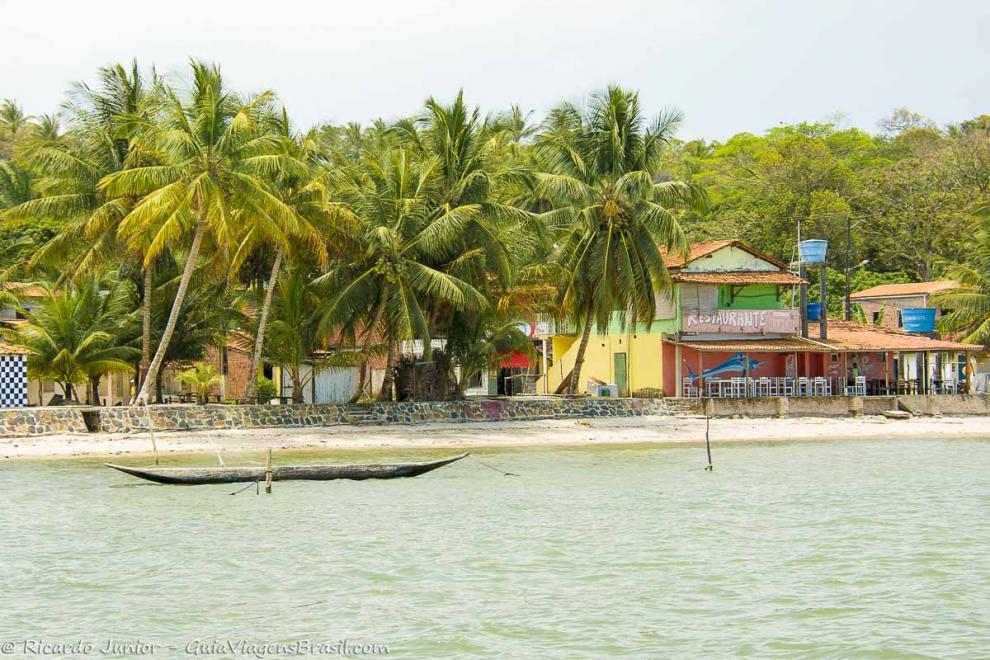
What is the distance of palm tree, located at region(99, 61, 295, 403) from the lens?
31.2 meters

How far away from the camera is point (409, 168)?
3650cm

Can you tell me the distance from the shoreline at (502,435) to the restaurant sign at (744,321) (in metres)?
3.80

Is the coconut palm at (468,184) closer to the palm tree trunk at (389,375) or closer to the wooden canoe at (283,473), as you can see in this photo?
the palm tree trunk at (389,375)

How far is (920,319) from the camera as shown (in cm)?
4519

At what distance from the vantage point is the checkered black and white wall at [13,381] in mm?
33969

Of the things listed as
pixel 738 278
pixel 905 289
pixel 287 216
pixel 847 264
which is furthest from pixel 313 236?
pixel 905 289

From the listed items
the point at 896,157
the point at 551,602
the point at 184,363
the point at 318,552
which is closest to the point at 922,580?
the point at 551,602

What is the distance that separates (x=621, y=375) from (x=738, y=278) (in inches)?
232

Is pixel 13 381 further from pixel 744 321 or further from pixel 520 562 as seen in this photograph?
pixel 744 321

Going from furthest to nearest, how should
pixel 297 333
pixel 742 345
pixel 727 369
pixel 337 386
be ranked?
1. pixel 337 386
2. pixel 727 369
3. pixel 742 345
4. pixel 297 333

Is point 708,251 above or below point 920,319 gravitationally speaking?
above

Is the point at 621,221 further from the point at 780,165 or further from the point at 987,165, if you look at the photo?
the point at 987,165

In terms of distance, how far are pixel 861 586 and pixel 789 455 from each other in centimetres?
1682

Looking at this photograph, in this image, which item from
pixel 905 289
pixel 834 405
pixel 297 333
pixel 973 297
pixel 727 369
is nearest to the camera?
pixel 297 333
